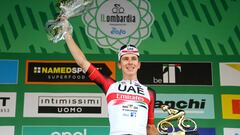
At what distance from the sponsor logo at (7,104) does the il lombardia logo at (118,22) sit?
35.9 inches

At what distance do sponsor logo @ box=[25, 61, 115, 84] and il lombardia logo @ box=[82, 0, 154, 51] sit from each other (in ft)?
0.92

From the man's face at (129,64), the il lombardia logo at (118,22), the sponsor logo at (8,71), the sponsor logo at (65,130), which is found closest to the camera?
the man's face at (129,64)

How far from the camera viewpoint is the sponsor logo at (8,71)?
4.72 meters

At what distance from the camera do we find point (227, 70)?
482 cm

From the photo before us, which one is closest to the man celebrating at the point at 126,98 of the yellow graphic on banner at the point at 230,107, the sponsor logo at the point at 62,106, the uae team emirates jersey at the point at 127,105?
the uae team emirates jersey at the point at 127,105

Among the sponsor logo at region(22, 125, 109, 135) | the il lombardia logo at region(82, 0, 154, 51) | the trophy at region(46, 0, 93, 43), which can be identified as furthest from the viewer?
the il lombardia logo at region(82, 0, 154, 51)

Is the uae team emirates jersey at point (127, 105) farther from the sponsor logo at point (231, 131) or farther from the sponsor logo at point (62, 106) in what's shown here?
the sponsor logo at point (231, 131)

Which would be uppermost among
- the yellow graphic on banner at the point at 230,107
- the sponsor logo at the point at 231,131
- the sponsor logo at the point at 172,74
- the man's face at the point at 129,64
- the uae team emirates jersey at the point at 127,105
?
the sponsor logo at the point at 172,74

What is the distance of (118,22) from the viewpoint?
4.94m

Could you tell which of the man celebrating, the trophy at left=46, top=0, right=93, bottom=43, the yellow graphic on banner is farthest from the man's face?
the yellow graphic on banner

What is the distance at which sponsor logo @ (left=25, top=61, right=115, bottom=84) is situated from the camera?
4.72 m

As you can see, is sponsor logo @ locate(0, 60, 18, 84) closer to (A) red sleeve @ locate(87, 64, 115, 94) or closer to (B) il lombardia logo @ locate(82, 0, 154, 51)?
(B) il lombardia logo @ locate(82, 0, 154, 51)

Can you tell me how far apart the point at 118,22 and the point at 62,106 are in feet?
3.12

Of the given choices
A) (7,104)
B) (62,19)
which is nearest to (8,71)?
(7,104)
